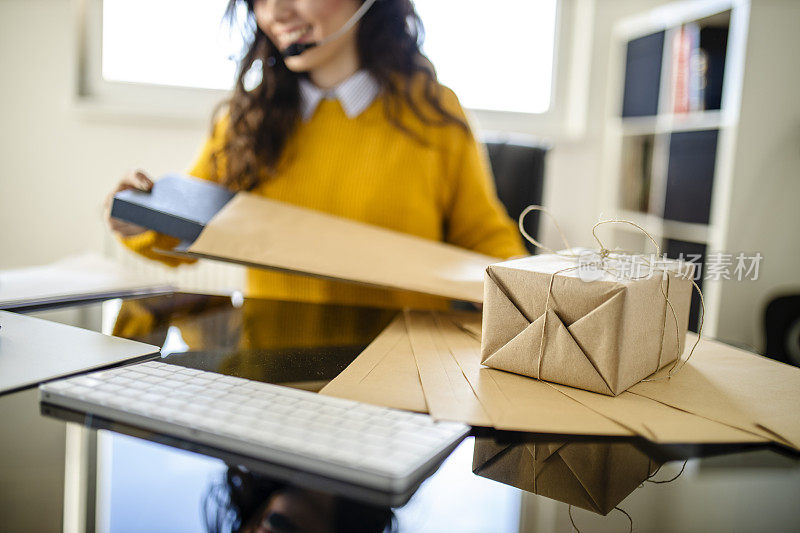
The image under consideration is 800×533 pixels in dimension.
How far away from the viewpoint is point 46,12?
185cm

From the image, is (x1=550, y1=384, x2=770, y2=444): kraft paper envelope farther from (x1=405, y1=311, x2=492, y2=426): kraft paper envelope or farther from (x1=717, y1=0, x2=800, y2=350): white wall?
(x1=717, y1=0, x2=800, y2=350): white wall

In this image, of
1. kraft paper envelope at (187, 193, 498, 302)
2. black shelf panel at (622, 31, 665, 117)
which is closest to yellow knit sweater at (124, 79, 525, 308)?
kraft paper envelope at (187, 193, 498, 302)

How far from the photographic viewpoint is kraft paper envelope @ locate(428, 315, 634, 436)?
0.39 m

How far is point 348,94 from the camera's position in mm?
1135

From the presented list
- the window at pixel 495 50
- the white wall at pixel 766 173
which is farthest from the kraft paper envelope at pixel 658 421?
the window at pixel 495 50

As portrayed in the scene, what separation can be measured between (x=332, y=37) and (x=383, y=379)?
2.44ft

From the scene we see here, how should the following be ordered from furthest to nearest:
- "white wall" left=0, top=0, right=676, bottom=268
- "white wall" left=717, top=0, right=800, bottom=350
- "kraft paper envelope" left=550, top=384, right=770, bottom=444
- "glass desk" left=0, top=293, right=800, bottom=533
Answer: "white wall" left=0, top=0, right=676, bottom=268 < "white wall" left=717, top=0, right=800, bottom=350 < "kraft paper envelope" left=550, top=384, right=770, bottom=444 < "glass desk" left=0, top=293, right=800, bottom=533

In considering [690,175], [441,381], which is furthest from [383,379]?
[690,175]

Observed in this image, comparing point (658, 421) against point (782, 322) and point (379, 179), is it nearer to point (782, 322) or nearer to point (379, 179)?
point (379, 179)

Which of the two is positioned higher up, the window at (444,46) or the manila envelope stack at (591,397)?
the window at (444,46)

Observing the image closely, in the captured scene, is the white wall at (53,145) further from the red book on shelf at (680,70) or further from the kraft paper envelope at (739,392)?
the kraft paper envelope at (739,392)

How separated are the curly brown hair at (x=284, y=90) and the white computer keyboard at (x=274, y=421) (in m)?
0.70

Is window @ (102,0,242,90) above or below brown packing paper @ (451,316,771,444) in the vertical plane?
above

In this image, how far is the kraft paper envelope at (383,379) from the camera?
1.39 ft
